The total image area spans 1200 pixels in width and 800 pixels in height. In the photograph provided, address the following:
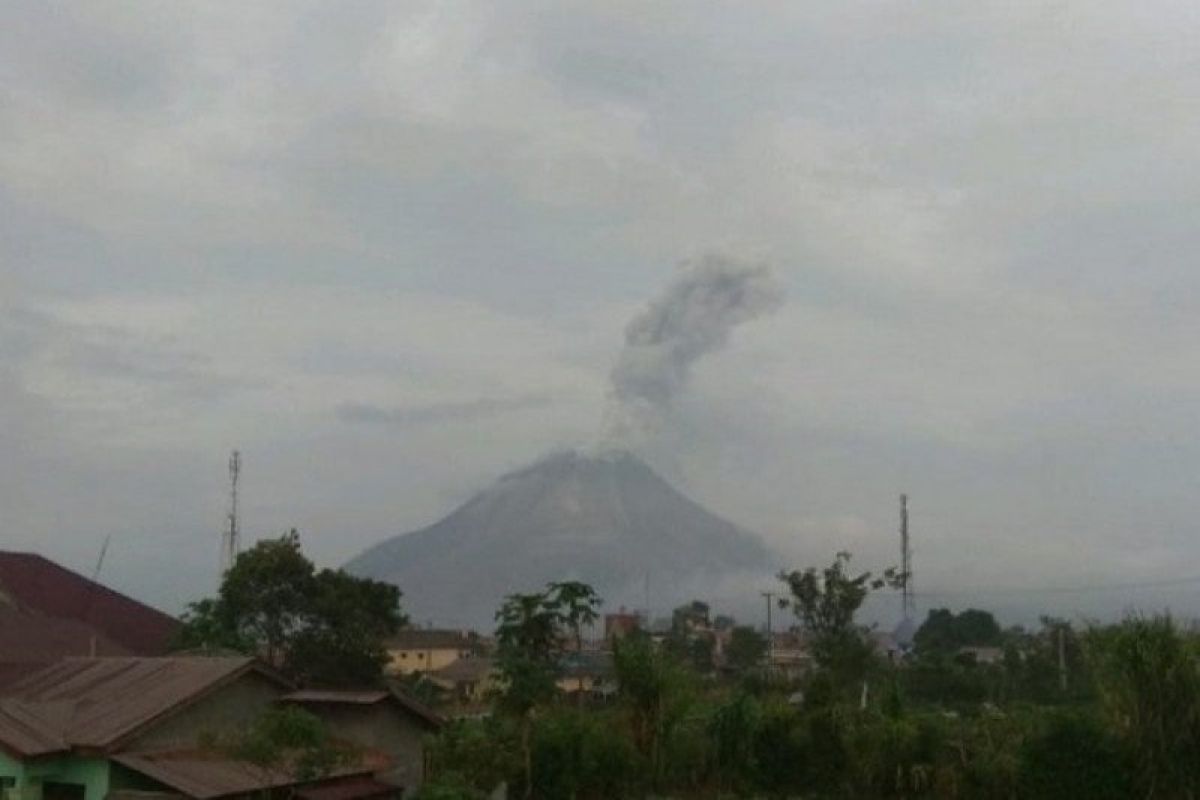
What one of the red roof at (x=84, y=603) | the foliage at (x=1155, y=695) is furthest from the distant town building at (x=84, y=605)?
the foliage at (x=1155, y=695)

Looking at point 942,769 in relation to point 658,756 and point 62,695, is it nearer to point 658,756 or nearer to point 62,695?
point 658,756

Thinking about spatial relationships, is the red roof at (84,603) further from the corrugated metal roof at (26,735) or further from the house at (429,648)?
the house at (429,648)

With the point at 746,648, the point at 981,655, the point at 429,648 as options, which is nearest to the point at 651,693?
the point at 746,648

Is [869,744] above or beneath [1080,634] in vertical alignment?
beneath

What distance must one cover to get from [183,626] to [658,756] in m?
16.3

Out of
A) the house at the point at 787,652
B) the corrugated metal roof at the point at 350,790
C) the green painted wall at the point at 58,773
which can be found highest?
the house at the point at 787,652

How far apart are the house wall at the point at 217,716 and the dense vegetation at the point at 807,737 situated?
10.1ft

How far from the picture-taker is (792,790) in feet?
95.8

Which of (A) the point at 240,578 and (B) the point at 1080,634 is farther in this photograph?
(A) the point at 240,578

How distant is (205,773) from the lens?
750 inches

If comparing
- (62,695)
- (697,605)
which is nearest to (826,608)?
(62,695)

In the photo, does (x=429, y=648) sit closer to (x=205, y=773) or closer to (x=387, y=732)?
(x=387, y=732)

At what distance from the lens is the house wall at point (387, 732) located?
920 inches

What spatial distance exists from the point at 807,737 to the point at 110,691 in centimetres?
1427
